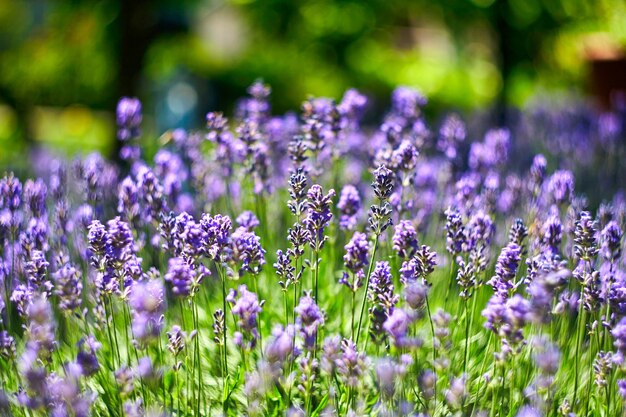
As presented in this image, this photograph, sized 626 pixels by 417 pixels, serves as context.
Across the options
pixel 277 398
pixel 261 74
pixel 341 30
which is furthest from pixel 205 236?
pixel 261 74

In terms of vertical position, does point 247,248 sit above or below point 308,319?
above

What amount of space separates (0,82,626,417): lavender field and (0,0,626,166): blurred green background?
10.8 feet

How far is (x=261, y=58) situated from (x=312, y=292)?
10.8m

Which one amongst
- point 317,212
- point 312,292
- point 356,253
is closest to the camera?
point 356,253

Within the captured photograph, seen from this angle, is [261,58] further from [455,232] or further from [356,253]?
[356,253]

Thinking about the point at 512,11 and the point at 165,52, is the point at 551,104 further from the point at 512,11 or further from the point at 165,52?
the point at 165,52

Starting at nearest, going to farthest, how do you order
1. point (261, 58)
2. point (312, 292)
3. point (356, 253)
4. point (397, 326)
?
1. point (397, 326)
2. point (356, 253)
3. point (312, 292)
4. point (261, 58)

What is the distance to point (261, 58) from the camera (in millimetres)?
13156

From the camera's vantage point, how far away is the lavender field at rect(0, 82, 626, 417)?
2.07m

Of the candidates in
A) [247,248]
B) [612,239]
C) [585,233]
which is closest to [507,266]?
[585,233]

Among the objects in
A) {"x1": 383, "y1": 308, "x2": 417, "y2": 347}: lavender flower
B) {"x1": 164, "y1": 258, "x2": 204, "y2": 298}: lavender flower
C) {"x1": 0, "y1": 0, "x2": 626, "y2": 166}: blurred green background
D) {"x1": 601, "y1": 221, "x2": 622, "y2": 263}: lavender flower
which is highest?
{"x1": 0, "y1": 0, "x2": 626, "y2": 166}: blurred green background

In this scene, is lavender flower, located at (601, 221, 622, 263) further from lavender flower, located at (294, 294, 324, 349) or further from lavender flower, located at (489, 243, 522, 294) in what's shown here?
lavender flower, located at (294, 294, 324, 349)

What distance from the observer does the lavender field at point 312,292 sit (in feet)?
6.79

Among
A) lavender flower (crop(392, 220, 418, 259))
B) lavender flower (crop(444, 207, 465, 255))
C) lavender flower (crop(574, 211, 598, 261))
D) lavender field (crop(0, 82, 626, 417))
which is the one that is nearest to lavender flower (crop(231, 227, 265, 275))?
lavender field (crop(0, 82, 626, 417))
